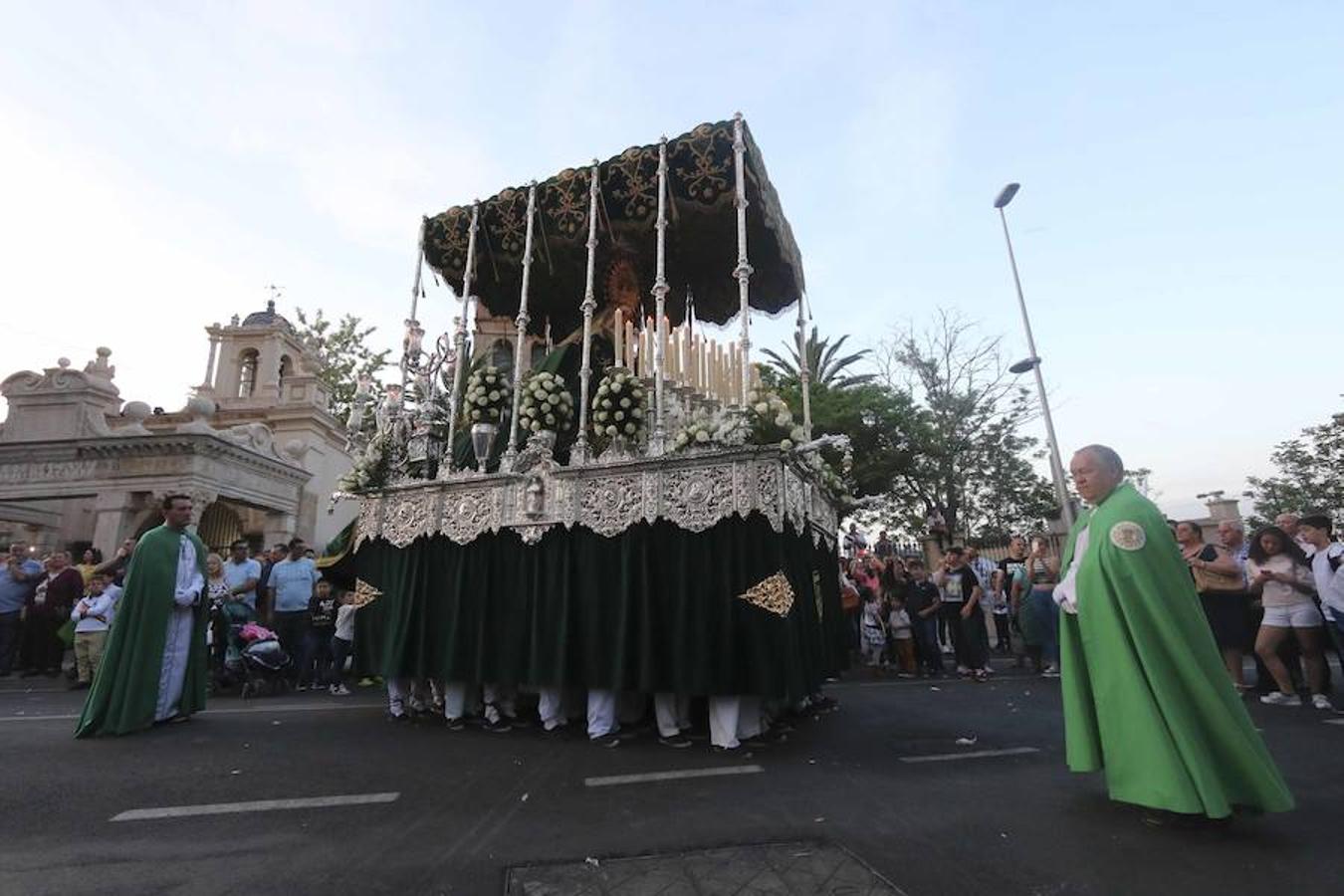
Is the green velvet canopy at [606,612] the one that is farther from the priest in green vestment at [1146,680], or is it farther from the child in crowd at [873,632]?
the child in crowd at [873,632]

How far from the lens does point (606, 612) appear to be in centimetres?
506

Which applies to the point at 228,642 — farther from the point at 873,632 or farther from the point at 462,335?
the point at 873,632

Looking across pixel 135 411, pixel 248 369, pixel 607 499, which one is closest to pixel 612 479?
pixel 607 499

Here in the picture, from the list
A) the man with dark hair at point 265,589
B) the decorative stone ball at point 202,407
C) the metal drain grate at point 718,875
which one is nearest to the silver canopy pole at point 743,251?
the metal drain grate at point 718,875

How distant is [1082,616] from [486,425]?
16.5 ft

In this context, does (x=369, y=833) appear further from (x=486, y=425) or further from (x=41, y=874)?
(x=486, y=425)

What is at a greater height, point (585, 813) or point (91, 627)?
point (91, 627)

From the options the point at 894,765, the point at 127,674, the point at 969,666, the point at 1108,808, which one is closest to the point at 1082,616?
the point at 1108,808

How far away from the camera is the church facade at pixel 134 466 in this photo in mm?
14453

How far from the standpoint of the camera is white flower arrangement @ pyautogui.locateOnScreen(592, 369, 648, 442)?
18.1ft

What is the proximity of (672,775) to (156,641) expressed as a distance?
4.91 metres

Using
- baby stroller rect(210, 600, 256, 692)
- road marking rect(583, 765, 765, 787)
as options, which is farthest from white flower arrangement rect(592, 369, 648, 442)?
baby stroller rect(210, 600, 256, 692)

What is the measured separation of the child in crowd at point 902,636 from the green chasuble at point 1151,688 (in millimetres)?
6205

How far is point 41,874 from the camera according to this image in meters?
2.58
